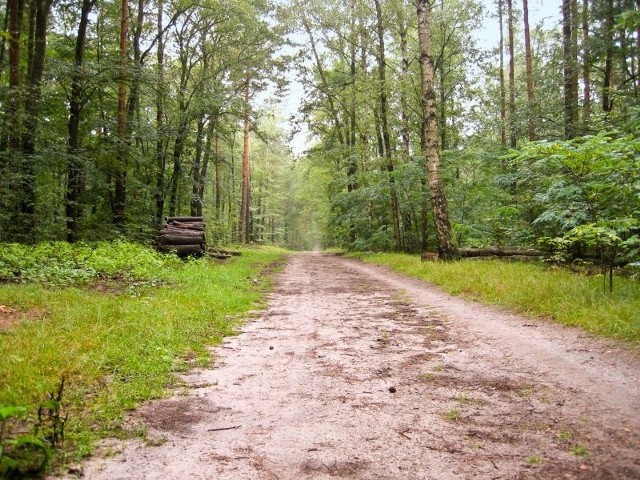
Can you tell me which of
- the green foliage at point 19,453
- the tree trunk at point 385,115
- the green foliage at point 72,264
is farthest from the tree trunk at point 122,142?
the green foliage at point 19,453

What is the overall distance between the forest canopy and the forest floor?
9.50ft

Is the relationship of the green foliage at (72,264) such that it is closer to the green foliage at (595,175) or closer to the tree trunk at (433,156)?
the tree trunk at (433,156)

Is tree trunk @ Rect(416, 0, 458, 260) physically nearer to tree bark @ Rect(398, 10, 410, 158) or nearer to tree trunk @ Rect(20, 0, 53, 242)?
tree bark @ Rect(398, 10, 410, 158)

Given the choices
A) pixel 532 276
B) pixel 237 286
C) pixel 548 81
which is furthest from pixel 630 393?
pixel 548 81

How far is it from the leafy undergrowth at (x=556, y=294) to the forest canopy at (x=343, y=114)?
88cm

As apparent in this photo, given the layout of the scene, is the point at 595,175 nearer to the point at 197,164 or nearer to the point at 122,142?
the point at 122,142

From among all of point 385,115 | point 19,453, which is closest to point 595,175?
point 19,453

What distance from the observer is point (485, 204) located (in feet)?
57.7

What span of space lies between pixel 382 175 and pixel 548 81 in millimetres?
8099

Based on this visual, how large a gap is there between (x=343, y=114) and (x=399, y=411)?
29.1 metres

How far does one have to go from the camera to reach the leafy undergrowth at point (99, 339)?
120 inches

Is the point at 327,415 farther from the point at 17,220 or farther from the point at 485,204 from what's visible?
the point at 485,204

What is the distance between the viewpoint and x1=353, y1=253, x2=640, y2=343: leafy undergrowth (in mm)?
Result: 5148

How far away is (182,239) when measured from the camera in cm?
1508
